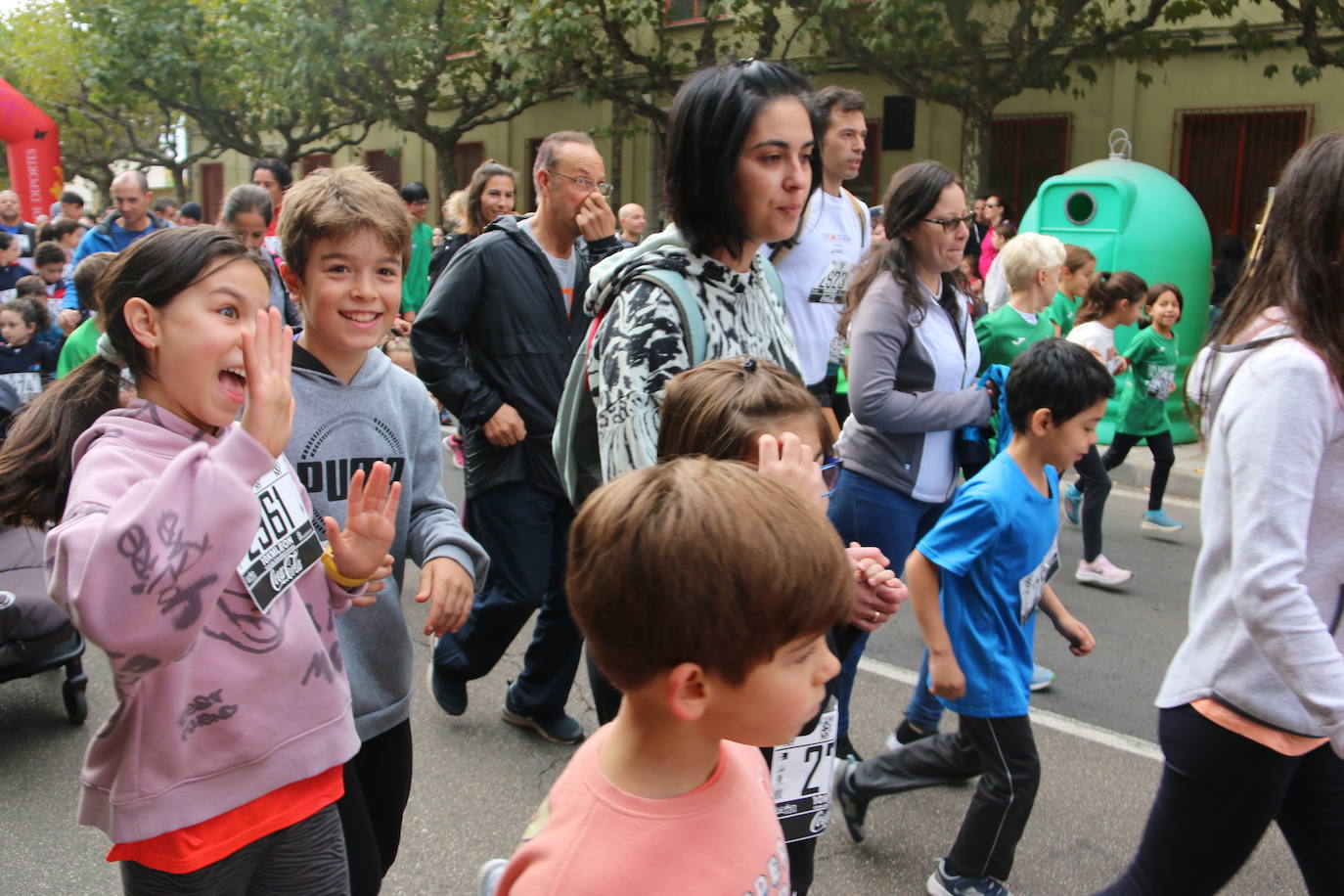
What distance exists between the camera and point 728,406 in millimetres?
2021

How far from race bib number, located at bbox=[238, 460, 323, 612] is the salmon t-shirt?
2.28 feet

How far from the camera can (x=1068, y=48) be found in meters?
15.5

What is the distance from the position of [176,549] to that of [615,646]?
608 mm

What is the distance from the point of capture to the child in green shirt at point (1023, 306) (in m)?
5.02

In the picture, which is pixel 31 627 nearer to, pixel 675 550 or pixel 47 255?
pixel 675 550

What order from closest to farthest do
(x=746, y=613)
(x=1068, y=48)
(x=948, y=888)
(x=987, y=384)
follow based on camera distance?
(x=746, y=613) → (x=948, y=888) → (x=987, y=384) → (x=1068, y=48)

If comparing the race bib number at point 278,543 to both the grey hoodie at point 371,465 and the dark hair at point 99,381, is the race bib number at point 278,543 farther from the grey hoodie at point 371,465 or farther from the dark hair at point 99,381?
the dark hair at point 99,381

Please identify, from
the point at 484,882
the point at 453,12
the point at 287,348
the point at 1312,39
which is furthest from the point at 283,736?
the point at 453,12

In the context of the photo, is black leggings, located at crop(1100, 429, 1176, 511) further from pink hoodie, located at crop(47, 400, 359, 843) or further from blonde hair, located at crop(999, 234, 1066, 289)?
pink hoodie, located at crop(47, 400, 359, 843)

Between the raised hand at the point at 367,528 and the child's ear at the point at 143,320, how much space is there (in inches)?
15.8

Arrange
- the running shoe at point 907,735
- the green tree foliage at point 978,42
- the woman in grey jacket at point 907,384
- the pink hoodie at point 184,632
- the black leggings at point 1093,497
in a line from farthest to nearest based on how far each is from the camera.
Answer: the green tree foliage at point 978,42
the black leggings at point 1093,497
the running shoe at point 907,735
the woman in grey jacket at point 907,384
the pink hoodie at point 184,632

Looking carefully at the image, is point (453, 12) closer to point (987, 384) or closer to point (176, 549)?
point (987, 384)

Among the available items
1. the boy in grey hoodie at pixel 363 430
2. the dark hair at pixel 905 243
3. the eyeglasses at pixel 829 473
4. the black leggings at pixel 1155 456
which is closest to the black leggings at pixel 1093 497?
the black leggings at pixel 1155 456

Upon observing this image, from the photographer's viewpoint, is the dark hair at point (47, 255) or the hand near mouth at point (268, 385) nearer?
the hand near mouth at point (268, 385)
